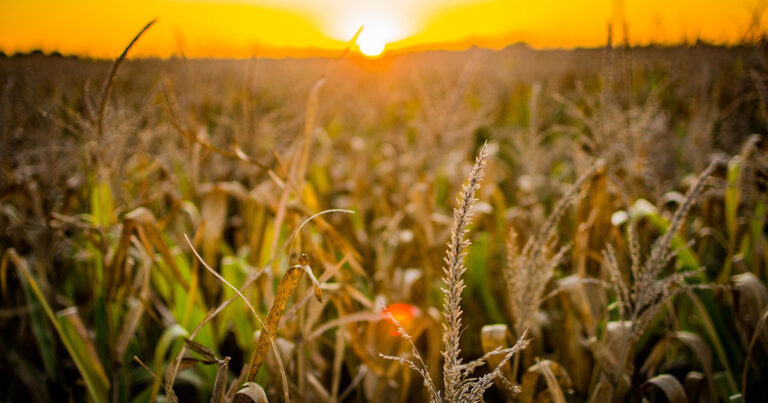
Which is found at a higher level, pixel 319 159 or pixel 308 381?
pixel 319 159

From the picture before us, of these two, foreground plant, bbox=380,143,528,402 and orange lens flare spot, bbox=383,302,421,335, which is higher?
foreground plant, bbox=380,143,528,402

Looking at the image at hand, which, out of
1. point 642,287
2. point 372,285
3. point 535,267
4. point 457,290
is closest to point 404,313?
point 372,285

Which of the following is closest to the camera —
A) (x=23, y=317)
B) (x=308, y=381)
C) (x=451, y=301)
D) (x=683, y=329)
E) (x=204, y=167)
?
(x=451, y=301)

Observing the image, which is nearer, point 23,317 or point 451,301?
point 451,301

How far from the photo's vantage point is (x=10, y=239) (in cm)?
243

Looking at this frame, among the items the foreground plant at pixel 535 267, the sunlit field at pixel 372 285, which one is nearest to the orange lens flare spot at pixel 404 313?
the sunlit field at pixel 372 285

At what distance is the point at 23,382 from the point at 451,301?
2106 millimetres

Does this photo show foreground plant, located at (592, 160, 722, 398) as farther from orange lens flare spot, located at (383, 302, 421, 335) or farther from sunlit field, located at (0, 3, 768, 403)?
orange lens flare spot, located at (383, 302, 421, 335)

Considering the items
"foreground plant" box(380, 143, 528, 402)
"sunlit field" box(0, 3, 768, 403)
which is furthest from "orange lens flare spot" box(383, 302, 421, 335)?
"foreground plant" box(380, 143, 528, 402)

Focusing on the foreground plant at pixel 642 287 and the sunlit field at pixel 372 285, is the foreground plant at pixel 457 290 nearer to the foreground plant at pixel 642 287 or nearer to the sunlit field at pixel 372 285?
the sunlit field at pixel 372 285

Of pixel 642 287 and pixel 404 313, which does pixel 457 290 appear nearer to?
pixel 642 287

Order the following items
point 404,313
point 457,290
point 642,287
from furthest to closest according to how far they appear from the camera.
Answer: point 404,313 < point 642,287 < point 457,290

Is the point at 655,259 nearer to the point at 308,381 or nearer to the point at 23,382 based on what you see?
the point at 308,381

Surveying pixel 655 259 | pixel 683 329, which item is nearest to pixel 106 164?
pixel 655 259
